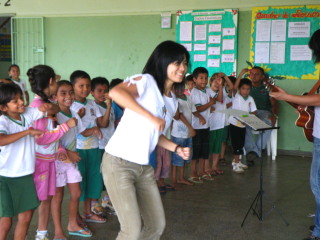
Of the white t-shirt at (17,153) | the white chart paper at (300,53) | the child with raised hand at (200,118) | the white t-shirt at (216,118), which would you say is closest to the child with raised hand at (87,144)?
the white t-shirt at (17,153)

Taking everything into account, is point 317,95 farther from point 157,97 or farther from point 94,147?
point 94,147

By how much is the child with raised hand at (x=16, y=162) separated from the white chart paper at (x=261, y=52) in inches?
193

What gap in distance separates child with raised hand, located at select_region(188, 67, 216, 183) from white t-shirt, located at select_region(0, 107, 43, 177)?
8.26 feet

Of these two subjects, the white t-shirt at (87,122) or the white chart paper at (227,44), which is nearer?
the white t-shirt at (87,122)

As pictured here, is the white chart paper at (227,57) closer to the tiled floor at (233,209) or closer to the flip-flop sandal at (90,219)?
the tiled floor at (233,209)

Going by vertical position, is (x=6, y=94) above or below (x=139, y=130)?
above

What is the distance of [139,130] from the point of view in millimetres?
2074

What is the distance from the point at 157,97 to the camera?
2.12 meters

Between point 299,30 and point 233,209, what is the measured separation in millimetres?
3789

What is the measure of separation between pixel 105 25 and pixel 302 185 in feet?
15.6

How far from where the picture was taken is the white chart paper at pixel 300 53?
21.1ft

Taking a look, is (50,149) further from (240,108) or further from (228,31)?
(228,31)

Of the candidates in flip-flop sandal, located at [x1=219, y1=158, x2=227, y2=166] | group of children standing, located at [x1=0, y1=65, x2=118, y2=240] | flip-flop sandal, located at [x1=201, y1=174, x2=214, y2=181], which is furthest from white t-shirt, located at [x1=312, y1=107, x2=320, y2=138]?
flip-flop sandal, located at [x1=219, y1=158, x2=227, y2=166]

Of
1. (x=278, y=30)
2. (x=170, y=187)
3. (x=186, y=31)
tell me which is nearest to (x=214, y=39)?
(x=186, y=31)
